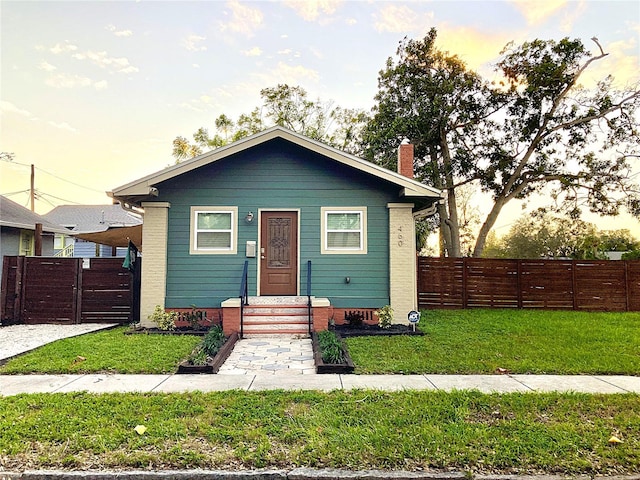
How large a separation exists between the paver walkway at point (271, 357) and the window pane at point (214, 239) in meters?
2.56

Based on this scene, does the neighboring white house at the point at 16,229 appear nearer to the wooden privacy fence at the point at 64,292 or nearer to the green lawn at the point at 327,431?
the wooden privacy fence at the point at 64,292

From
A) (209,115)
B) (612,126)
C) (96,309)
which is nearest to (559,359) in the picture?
(96,309)

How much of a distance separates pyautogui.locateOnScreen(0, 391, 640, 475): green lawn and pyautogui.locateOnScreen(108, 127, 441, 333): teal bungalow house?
488cm

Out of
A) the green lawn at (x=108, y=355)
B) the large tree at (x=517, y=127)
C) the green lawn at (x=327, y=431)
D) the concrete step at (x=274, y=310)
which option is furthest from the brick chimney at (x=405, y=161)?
the green lawn at (x=327, y=431)

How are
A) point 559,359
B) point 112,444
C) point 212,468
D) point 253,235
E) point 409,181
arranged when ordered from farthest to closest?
1. point 253,235
2. point 409,181
3. point 559,359
4. point 112,444
5. point 212,468

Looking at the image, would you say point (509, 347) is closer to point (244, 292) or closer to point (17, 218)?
point (244, 292)

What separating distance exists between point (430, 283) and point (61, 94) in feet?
44.9

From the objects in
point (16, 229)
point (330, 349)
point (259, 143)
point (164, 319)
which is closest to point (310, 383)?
point (330, 349)

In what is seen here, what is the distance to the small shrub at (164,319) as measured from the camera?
28.6 feet

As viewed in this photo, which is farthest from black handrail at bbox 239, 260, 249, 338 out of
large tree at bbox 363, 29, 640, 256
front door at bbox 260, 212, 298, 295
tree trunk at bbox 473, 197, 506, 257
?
tree trunk at bbox 473, 197, 506, 257

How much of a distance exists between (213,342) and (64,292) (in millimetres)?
5514

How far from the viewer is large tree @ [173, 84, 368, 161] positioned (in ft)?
77.6

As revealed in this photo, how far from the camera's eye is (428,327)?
30.7 ft

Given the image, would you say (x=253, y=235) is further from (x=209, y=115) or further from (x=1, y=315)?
(x=209, y=115)
